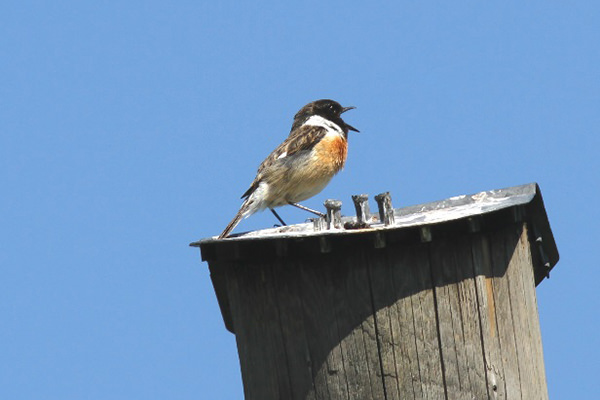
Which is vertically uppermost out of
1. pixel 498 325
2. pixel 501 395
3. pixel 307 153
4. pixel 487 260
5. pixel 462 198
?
pixel 307 153

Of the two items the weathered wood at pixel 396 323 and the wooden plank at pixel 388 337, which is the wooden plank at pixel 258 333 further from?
the wooden plank at pixel 388 337

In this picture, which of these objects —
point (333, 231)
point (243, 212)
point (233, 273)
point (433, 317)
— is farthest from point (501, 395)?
point (243, 212)

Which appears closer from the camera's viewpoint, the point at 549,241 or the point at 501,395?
the point at 501,395

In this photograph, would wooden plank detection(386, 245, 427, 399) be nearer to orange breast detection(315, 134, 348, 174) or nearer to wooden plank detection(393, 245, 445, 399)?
wooden plank detection(393, 245, 445, 399)

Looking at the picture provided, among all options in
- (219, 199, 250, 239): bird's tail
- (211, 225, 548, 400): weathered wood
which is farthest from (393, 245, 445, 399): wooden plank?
(219, 199, 250, 239): bird's tail

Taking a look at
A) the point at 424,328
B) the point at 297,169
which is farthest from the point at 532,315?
the point at 297,169

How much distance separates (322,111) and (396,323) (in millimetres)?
5574

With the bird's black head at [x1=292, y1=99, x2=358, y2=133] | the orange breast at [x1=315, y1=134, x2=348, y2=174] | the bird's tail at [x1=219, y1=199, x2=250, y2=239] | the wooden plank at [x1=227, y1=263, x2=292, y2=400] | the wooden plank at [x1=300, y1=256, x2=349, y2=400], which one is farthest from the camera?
the bird's black head at [x1=292, y1=99, x2=358, y2=133]

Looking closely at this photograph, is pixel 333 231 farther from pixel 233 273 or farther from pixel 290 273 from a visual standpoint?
pixel 233 273

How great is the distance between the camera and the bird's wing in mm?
8633

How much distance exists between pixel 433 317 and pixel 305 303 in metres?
0.69

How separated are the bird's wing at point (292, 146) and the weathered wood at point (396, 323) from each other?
3412 mm

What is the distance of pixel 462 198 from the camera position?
6352 millimetres

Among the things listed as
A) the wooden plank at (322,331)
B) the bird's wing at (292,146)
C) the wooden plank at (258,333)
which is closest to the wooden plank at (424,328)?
the wooden plank at (322,331)
